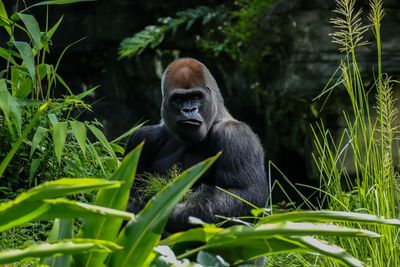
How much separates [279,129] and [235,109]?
31.3 inches

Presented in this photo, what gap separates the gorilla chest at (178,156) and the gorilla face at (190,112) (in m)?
0.06

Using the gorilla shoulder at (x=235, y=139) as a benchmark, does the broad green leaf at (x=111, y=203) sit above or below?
above

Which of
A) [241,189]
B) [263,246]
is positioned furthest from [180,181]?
[241,189]

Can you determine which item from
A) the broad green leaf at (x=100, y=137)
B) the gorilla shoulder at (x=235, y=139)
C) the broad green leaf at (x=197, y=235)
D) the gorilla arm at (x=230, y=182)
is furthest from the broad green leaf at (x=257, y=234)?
the broad green leaf at (x=100, y=137)

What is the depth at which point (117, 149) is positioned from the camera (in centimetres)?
462

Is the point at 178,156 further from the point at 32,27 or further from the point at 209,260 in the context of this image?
the point at 209,260

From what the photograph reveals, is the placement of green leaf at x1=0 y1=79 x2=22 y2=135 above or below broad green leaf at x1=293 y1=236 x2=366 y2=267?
below

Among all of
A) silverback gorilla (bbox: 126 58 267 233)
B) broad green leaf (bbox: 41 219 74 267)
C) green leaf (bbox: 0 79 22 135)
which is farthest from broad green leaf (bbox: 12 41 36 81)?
broad green leaf (bbox: 41 219 74 267)

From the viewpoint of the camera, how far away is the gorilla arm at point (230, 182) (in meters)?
3.86

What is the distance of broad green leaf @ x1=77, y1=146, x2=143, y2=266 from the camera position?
2434mm

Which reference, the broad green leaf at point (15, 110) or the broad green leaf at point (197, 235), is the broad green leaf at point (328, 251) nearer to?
the broad green leaf at point (197, 235)

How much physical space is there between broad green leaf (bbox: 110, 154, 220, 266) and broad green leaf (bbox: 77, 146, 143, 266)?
0.20ft

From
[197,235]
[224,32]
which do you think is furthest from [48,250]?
[224,32]

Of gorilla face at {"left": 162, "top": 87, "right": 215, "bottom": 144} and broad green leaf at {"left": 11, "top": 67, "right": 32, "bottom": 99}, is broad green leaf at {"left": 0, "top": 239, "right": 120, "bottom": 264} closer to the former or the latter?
gorilla face at {"left": 162, "top": 87, "right": 215, "bottom": 144}
